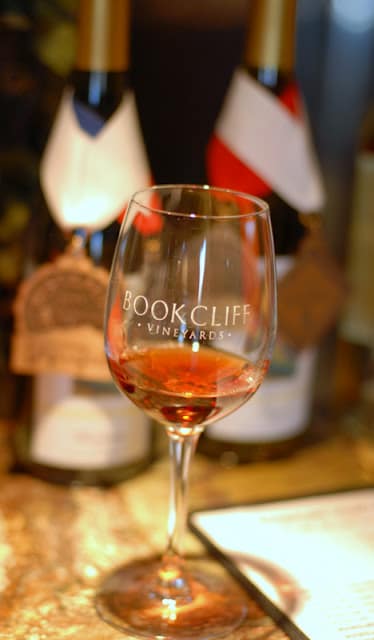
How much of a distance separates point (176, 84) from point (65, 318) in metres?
0.33

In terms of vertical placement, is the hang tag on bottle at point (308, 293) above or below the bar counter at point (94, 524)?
above

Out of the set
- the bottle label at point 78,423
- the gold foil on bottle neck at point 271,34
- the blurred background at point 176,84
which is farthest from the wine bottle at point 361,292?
the bottle label at point 78,423

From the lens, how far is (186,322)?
0.62m

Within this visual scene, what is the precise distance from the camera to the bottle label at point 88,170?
2.73 feet

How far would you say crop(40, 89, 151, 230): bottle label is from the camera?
831 mm

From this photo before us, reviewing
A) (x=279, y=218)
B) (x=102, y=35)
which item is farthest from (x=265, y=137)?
(x=102, y=35)

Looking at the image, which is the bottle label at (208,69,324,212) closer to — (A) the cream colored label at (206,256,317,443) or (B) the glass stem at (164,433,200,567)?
(A) the cream colored label at (206,256,317,443)

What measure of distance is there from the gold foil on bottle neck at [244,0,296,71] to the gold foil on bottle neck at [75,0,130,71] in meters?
0.12

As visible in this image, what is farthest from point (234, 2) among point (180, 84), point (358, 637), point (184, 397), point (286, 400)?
point (358, 637)

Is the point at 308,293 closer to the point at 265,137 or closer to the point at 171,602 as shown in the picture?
the point at 265,137

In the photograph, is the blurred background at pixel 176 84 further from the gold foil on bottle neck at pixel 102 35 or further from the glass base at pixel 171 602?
the glass base at pixel 171 602

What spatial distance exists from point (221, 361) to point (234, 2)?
0.50 meters

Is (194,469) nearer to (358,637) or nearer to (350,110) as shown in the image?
(358,637)

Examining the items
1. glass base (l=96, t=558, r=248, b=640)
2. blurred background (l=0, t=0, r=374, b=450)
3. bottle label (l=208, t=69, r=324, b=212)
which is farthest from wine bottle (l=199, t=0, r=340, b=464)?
glass base (l=96, t=558, r=248, b=640)
